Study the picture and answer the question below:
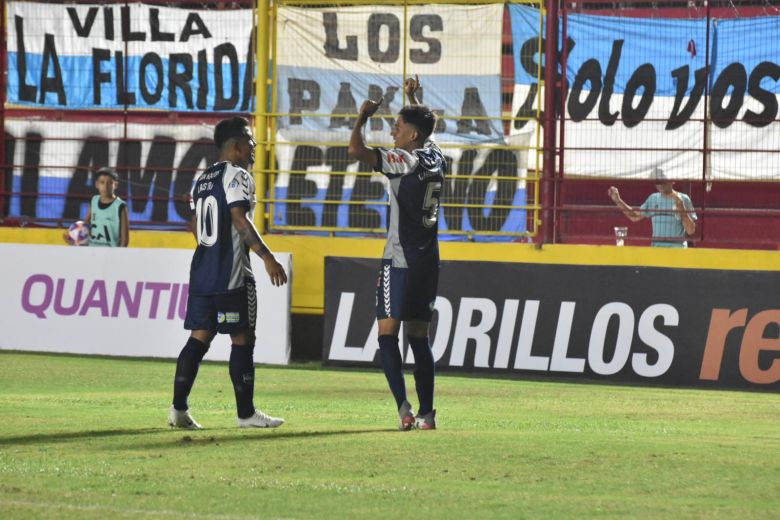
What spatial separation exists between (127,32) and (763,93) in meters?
7.40

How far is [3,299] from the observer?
55.9 feet

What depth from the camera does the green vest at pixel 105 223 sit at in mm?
16906

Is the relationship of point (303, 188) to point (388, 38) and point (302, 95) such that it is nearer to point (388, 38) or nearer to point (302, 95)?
point (302, 95)

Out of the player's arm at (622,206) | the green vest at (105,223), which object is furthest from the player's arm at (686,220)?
the green vest at (105,223)

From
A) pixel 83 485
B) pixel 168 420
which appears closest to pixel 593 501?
pixel 83 485

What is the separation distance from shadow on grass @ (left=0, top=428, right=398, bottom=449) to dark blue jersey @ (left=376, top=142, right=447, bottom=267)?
114 cm

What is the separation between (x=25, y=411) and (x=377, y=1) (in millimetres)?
7614

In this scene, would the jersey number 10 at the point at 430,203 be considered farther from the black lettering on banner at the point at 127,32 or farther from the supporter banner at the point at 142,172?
the black lettering on banner at the point at 127,32

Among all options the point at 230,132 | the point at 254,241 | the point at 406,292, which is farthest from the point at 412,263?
the point at 230,132

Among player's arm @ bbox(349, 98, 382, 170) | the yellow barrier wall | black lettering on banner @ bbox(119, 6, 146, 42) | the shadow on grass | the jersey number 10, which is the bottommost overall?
the shadow on grass

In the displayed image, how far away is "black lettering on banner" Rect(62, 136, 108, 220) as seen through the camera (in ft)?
60.7

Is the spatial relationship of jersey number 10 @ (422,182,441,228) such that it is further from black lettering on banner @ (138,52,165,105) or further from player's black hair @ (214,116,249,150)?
black lettering on banner @ (138,52,165,105)

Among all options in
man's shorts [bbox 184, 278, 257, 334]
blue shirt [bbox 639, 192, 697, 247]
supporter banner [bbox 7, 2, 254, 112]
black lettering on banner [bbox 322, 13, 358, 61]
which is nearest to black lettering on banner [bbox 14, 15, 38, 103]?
supporter banner [bbox 7, 2, 254, 112]

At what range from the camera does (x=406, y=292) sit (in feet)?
31.6
